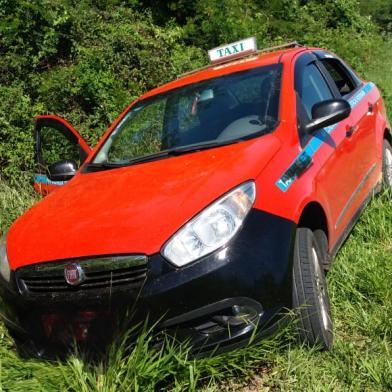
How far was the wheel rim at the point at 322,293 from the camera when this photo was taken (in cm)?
287

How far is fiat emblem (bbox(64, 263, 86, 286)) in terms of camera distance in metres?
2.55

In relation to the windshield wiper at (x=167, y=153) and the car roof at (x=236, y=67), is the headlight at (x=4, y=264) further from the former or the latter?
the car roof at (x=236, y=67)

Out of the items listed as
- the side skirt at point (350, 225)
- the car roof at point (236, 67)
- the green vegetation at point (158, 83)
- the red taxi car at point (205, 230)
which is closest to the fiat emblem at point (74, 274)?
the red taxi car at point (205, 230)

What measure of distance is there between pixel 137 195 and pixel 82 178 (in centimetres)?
91

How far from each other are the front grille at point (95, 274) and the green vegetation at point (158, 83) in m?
0.26

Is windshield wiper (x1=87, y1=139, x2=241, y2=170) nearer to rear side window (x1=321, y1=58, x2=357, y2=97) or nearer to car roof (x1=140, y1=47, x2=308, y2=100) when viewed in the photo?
car roof (x1=140, y1=47, x2=308, y2=100)

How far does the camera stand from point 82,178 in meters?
3.71

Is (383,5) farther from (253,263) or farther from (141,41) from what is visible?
(253,263)

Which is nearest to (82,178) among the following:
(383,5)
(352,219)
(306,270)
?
(306,270)

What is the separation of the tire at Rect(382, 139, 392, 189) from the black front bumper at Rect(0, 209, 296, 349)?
2724 mm

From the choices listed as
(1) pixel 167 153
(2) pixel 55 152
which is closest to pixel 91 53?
(2) pixel 55 152

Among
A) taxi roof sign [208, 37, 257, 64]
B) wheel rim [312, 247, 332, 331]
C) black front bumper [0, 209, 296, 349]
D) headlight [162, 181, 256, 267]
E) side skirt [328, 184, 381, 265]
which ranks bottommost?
side skirt [328, 184, 381, 265]

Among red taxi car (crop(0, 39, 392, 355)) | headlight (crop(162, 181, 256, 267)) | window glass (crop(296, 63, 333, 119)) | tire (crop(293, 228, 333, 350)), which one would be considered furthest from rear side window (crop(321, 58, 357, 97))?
headlight (crop(162, 181, 256, 267))

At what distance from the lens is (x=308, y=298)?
2.73m
